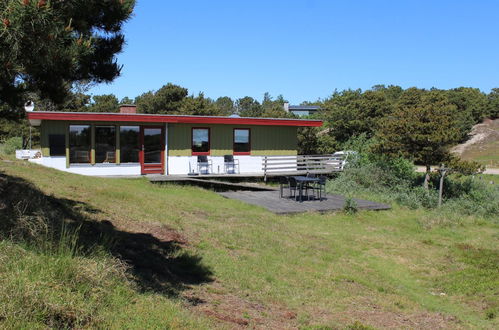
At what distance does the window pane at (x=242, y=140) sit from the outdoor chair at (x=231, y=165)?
1.82 ft

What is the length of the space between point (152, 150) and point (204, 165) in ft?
7.50

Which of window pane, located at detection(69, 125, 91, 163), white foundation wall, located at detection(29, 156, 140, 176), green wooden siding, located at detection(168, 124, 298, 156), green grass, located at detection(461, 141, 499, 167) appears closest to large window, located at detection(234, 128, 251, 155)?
green wooden siding, located at detection(168, 124, 298, 156)

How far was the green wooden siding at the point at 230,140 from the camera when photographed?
18.7 m

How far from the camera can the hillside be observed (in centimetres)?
4502

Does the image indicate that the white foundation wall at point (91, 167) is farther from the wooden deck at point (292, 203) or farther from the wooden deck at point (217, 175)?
the wooden deck at point (292, 203)

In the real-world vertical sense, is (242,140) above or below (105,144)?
above

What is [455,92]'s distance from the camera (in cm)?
5844

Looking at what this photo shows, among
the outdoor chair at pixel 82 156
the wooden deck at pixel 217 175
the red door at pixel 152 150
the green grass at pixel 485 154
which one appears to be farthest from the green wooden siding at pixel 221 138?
the green grass at pixel 485 154

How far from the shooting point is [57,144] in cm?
1705

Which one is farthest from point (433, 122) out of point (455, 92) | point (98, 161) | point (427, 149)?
point (455, 92)

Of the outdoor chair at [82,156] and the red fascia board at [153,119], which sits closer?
the red fascia board at [153,119]

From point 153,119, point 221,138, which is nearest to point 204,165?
point 221,138

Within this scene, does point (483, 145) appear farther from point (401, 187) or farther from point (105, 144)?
point (105, 144)

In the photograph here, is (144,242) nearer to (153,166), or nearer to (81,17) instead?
(81,17)
